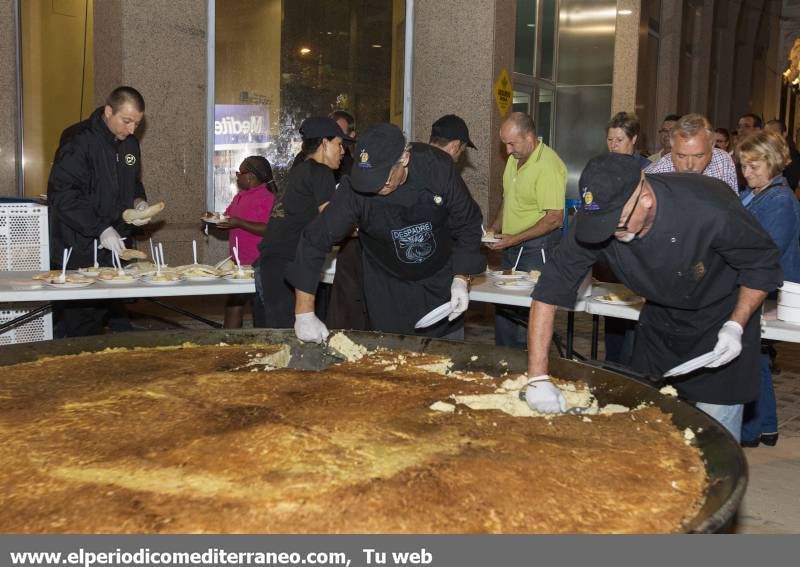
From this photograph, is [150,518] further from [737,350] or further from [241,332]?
[737,350]

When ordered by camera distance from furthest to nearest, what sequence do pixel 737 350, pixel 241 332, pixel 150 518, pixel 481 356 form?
pixel 241 332 < pixel 481 356 < pixel 737 350 < pixel 150 518

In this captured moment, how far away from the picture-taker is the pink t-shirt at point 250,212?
6.34 meters

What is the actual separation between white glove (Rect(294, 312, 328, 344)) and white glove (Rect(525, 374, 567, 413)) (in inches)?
42.5

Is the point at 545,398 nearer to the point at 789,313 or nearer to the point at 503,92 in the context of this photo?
the point at 789,313

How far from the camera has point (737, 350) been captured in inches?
119

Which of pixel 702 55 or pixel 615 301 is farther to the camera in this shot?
pixel 702 55

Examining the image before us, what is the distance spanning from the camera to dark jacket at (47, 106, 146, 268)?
17.6 feet

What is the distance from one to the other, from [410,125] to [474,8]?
1.46 meters

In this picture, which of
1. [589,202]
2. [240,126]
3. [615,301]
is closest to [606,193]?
[589,202]

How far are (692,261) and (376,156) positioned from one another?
130 cm

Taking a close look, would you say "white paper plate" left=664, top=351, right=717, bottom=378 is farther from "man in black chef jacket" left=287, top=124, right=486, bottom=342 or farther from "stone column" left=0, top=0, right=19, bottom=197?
"stone column" left=0, top=0, right=19, bottom=197

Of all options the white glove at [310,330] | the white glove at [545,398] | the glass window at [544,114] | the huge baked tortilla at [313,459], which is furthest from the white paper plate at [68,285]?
the glass window at [544,114]

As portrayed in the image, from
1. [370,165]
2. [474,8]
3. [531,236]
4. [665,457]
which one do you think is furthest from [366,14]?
[665,457]

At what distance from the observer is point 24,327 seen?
17.9 ft
